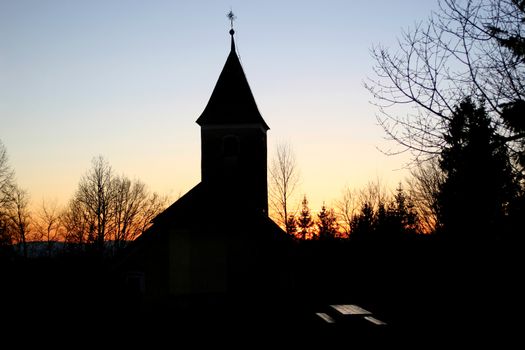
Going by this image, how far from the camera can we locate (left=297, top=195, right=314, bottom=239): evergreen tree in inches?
2938

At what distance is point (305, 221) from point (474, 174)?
194 feet

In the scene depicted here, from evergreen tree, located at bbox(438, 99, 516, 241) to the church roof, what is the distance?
1082 cm

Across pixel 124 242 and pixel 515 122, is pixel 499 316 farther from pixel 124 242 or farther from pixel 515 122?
pixel 124 242

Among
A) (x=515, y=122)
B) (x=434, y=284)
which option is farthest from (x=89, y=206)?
(x=515, y=122)

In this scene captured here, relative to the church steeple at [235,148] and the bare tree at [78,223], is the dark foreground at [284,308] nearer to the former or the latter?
the church steeple at [235,148]

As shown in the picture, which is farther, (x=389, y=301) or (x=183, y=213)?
(x=183, y=213)

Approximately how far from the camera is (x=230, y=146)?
93.6 feet

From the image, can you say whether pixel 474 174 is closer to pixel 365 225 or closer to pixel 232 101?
pixel 232 101

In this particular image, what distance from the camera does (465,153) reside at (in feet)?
33.5

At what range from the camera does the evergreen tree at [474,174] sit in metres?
9.52

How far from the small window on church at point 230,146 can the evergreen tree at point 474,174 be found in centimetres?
1102

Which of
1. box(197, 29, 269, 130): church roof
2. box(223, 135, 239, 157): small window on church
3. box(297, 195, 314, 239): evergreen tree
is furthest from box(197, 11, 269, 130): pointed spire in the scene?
box(297, 195, 314, 239): evergreen tree

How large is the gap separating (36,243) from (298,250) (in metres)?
55.8

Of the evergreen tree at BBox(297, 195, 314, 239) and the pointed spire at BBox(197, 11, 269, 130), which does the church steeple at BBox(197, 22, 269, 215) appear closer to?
the pointed spire at BBox(197, 11, 269, 130)
